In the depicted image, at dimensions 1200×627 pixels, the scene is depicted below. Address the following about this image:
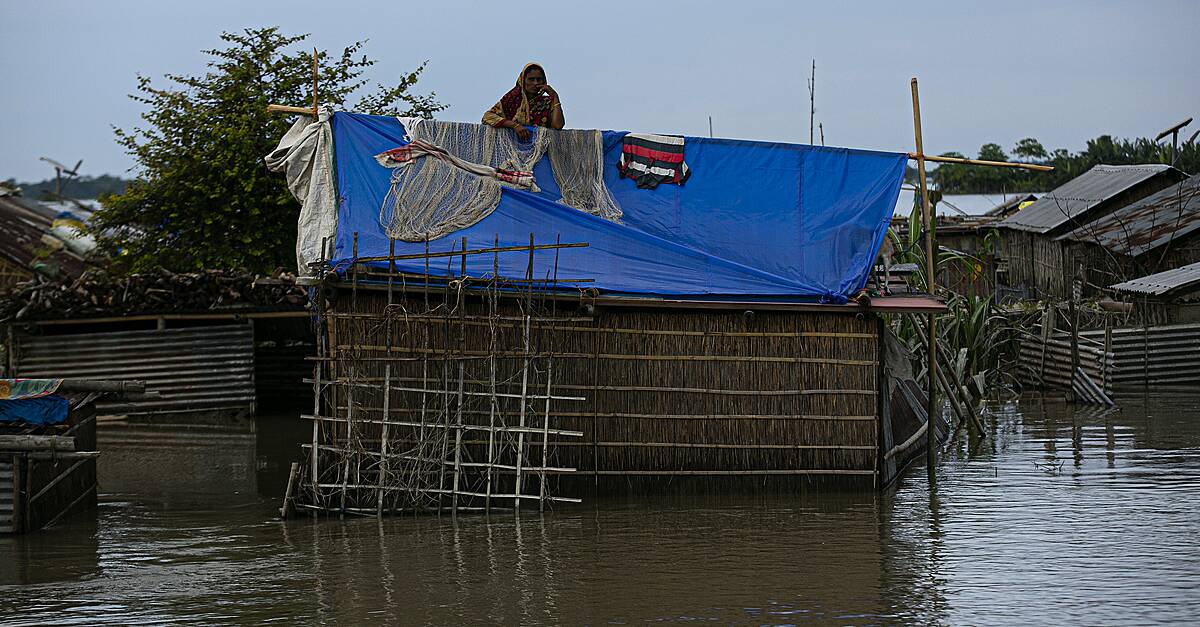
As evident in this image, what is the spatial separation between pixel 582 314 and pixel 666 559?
2242 millimetres

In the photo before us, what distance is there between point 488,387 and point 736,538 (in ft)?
6.96

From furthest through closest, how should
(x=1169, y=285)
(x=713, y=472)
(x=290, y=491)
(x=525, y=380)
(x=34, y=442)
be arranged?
1. (x=1169, y=285)
2. (x=713, y=472)
3. (x=290, y=491)
4. (x=525, y=380)
5. (x=34, y=442)

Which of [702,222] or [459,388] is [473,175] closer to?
[702,222]

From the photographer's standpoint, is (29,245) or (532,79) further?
(29,245)

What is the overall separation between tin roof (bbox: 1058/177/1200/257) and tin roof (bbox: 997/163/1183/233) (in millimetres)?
384

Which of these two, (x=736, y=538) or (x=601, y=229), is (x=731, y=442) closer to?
(x=736, y=538)

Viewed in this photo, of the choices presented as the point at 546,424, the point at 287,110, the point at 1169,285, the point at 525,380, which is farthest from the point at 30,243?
the point at 1169,285

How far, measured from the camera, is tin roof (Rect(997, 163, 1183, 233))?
78.6 feet

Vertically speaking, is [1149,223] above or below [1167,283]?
above

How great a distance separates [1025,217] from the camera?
25.4 m

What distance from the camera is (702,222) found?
1009 centimetres

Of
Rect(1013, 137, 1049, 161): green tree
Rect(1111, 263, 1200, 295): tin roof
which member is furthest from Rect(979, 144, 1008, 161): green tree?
Rect(1111, 263, 1200, 295): tin roof

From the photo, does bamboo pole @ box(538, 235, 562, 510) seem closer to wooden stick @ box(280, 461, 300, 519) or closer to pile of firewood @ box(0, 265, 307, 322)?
wooden stick @ box(280, 461, 300, 519)

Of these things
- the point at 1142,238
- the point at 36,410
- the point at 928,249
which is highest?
the point at 1142,238
